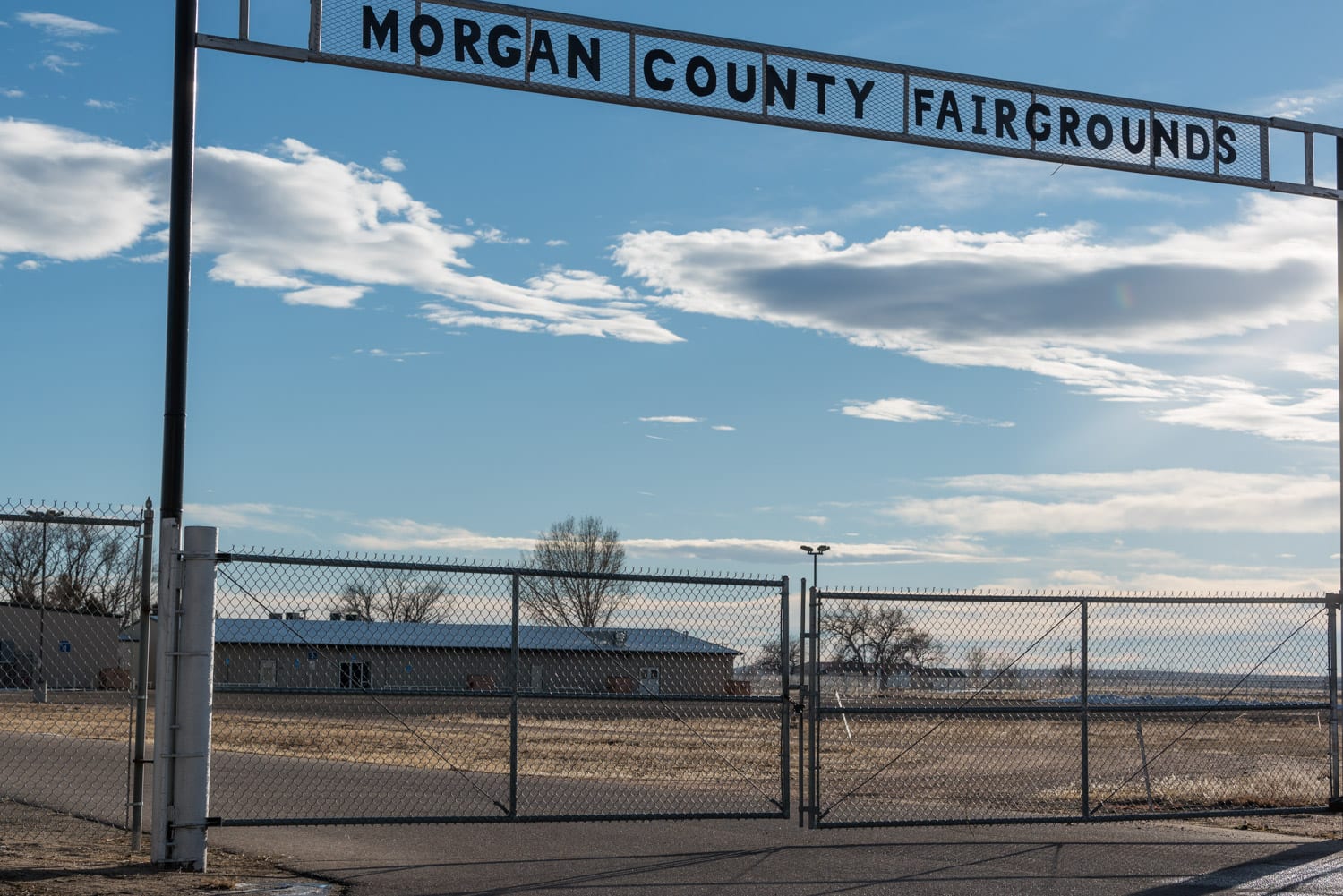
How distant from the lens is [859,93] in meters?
11.4

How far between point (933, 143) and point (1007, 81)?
0.94 meters

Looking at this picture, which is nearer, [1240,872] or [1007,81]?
[1240,872]

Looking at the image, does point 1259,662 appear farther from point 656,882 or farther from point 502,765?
point 502,765

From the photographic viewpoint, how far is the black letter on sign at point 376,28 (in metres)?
9.97

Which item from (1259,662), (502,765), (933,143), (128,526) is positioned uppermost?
(933,143)

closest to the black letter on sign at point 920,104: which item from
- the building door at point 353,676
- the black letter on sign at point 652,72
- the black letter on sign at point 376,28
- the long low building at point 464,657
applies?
the black letter on sign at point 652,72

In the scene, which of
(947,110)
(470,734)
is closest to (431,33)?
(947,110)

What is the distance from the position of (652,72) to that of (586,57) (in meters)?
0.54

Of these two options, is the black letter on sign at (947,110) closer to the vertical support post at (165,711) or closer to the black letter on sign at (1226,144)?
the black letter on sign at (1226,144)

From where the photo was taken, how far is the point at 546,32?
1052 cm

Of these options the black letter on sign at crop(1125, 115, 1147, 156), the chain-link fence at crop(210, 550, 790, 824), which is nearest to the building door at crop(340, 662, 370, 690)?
the chain-link fence at crop(210, 550, 790, 824)

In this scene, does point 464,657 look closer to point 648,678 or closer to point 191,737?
point 648,678

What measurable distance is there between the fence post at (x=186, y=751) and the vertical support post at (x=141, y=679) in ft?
1.82

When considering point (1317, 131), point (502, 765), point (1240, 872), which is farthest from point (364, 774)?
point (1317, 131)
